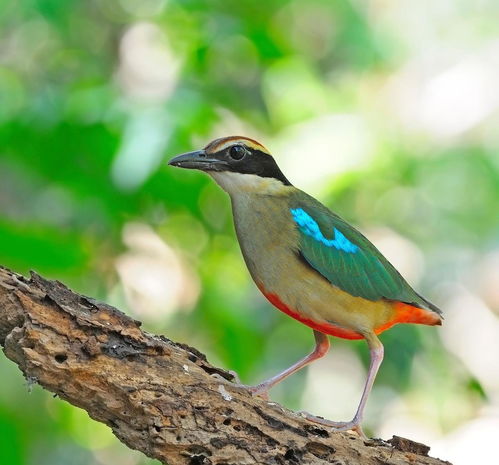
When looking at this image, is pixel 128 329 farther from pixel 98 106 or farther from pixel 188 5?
pixel 188 5

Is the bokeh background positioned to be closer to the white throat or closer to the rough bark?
the white throat

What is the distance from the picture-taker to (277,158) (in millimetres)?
8078

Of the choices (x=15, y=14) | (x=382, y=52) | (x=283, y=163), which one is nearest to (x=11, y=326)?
(x=283, y=163)

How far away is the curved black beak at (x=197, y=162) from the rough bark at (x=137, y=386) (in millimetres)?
1210

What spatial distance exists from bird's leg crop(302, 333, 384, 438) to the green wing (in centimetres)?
28

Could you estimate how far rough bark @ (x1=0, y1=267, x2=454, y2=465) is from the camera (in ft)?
14.7

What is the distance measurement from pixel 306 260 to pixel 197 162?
90 centimetres

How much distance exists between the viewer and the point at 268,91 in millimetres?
9016

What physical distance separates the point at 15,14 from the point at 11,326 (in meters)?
7.04

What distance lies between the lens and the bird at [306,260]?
559 cm

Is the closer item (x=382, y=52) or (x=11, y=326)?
(x=11, y=326)

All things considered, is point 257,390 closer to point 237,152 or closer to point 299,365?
point 299,365

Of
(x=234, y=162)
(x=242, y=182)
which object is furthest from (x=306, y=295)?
(x=234, y=162)

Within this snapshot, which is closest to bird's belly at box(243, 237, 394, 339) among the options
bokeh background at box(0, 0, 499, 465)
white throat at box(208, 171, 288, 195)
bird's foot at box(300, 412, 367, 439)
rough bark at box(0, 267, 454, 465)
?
white throat at box(208, 171, 288, 195)
